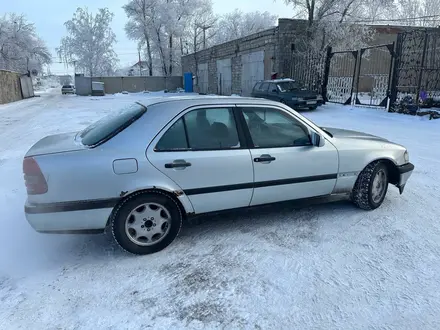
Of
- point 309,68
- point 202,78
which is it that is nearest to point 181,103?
point 309,68

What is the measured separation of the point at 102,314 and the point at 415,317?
2.25 meters

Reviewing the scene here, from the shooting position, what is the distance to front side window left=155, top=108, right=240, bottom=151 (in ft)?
10.2

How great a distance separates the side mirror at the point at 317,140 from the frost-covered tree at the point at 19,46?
153 feet

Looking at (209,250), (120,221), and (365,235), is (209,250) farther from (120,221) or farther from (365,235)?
(365,235)

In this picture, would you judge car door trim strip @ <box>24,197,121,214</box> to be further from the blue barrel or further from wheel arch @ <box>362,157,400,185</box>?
the blue barrel

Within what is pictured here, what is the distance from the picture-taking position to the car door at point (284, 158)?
3.41m

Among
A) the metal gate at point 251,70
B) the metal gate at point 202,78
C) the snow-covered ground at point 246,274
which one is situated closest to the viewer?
the snow-covered ground at point 246,274

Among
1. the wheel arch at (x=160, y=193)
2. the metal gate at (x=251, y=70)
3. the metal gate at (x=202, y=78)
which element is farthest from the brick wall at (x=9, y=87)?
the wheel arch at (x=160, y=193)

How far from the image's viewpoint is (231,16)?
188ft

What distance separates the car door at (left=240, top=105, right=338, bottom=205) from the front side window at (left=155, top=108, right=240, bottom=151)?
0.62 ft

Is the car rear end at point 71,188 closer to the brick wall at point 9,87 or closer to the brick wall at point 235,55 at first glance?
the brick wall at point 235,55

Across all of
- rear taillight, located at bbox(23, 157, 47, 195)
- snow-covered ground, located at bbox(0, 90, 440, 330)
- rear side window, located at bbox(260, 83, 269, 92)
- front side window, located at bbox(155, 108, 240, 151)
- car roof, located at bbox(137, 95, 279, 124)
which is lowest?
snow-covered ground, located at bbox(0, 90, 440, 330)

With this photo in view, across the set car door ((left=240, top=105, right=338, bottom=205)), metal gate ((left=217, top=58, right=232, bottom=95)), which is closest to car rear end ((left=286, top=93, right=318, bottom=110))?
car door ((left=240, top=105, right=338, bottom=205))

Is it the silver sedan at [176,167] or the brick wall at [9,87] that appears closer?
the silver sedan at [176,167]
